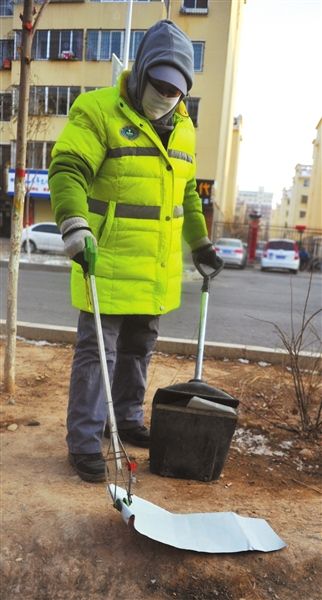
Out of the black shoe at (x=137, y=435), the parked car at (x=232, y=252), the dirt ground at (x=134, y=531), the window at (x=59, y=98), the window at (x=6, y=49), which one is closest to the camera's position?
the dirt ground at (x=134, y=531)

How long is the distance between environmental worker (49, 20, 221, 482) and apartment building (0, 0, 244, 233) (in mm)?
1514

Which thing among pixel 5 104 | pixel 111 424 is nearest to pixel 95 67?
pixel 5 104

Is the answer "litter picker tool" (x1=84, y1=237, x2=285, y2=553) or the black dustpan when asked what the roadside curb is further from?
"litter picker tool" (x1=84, y1=237, x2=285, y2=553)

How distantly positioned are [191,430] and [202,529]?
43 centimetres

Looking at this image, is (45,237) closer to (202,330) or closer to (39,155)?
(39,155)

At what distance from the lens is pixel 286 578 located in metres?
1.65

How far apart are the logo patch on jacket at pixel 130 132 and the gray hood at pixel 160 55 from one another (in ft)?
0.36

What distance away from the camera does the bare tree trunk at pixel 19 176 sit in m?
2.88

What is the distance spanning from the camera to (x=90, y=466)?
7.26ft

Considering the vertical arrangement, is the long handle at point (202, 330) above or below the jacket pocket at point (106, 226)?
below

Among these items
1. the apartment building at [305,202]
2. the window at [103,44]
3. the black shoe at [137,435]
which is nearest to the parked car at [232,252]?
the apartment building at [305,202]

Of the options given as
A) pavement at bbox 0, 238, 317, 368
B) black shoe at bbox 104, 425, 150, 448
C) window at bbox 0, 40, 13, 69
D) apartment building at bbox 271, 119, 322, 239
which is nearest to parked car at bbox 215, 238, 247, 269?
apartment building at bbox 271, 119, 322, 239

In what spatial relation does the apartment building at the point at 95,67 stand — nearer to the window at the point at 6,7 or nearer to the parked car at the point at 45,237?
the window at the point at 6,7

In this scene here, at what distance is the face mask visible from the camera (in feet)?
6.85
